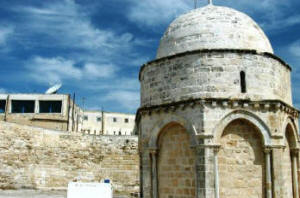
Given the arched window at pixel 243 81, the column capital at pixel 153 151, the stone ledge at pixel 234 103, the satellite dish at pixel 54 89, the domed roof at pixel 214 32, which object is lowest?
the column capital at pixel 153 151

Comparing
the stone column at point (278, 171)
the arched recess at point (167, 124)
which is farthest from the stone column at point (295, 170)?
the arched recess at point (167, 124)

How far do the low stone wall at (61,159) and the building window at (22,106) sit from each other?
12.5 metres

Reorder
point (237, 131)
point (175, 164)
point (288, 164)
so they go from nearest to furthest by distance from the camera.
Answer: point (237, 131)
point (175, 164)
point (288, 164)

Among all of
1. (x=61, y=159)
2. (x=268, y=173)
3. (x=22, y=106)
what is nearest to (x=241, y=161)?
(x=268, y=173)

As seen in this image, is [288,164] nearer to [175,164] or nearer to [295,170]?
[295,170]

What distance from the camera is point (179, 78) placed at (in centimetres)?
849

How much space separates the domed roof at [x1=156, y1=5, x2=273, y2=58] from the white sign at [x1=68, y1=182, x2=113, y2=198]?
4.58 m

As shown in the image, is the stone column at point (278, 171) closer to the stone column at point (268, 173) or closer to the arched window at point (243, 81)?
the stone column at point (268, 173)

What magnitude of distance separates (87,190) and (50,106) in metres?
28.5

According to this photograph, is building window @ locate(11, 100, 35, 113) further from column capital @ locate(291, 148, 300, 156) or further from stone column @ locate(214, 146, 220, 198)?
column capital @ locate(291, 148, 300, 156)

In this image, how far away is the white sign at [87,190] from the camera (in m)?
5.99

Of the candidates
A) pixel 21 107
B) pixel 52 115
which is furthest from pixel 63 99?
pixel 21 107

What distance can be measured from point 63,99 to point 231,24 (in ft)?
85.3

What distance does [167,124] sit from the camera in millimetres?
→ 8609
